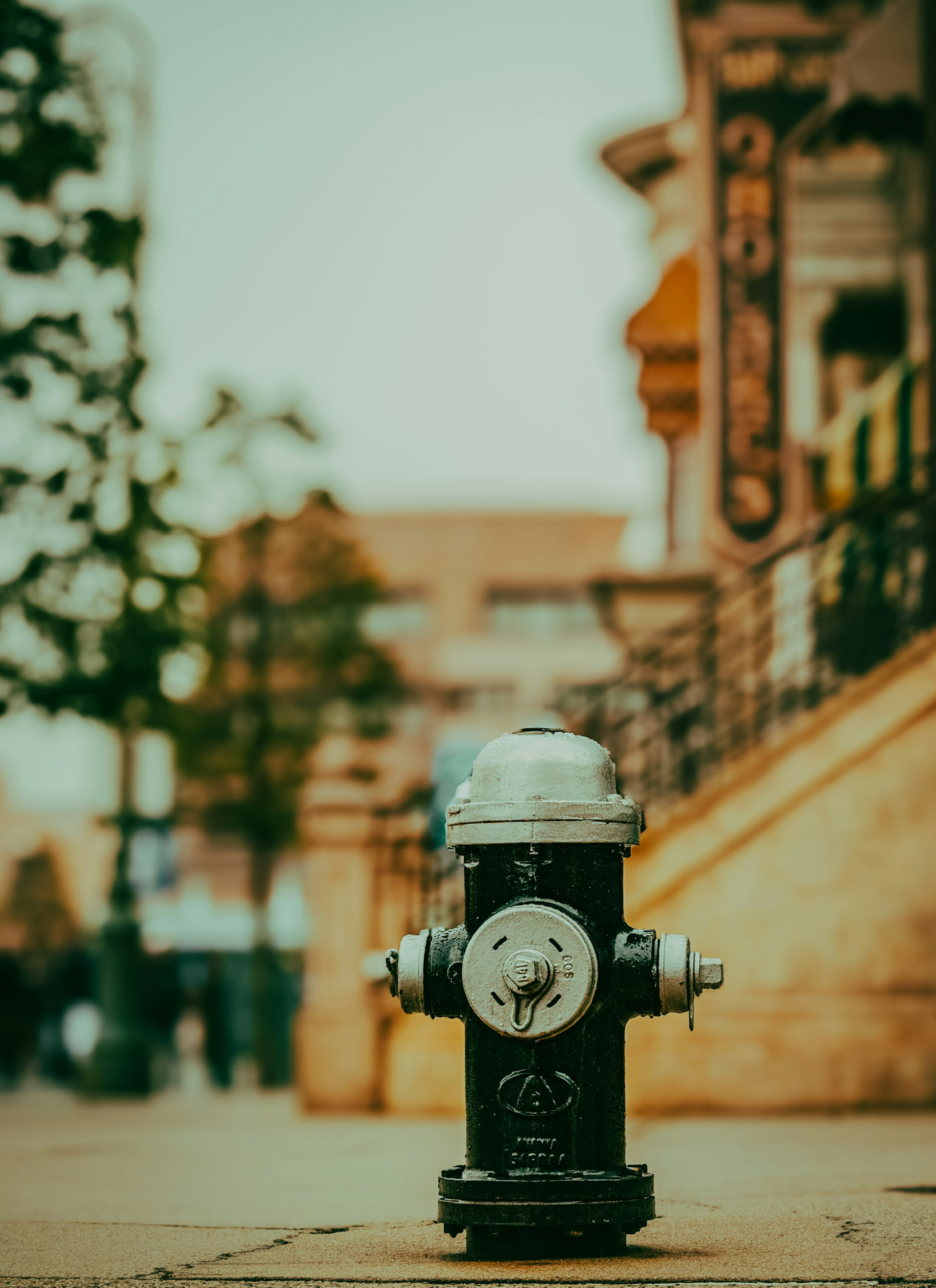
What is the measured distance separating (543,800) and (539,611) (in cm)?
7082

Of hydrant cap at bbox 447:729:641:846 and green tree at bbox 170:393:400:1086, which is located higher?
green tree at bbox 170:393:400:1086

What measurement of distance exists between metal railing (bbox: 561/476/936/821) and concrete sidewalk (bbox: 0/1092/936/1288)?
284 cm

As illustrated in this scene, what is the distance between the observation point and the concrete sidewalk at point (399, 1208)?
4871 millimetres

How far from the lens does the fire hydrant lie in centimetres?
505

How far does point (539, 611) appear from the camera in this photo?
7594cm

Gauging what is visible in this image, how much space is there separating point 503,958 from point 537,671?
2661 inches

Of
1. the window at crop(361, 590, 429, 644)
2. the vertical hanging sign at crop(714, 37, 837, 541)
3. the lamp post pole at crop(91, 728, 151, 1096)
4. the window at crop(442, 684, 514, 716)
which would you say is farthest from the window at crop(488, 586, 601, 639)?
the vertical hanging sign at crop(714, 37, 837, 541)

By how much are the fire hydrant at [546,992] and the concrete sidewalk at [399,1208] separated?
6.1 inches

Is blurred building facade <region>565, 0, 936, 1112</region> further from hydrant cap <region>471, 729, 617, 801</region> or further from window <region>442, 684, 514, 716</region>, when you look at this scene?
window <region>442, 684, 514, 716</region>

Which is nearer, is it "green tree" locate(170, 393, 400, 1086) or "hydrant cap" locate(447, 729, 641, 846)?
"hydrant cap" locate(447, 729, 641, 846)

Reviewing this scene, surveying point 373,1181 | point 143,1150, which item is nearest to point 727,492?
point 143,1150

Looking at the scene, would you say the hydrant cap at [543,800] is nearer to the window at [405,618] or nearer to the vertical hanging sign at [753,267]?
the vertical hanging sign at [753,267]

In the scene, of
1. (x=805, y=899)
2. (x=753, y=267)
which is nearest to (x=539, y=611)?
(x=753, y=267)

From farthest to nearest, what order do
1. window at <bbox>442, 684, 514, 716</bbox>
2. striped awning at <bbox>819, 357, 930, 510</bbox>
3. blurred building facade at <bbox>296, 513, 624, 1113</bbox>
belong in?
window at <bbox>442, 684, 514, 716</bbox> → striped awning at <bbox>819, 357, 930, 510</bbox> → blurred building facade at <bbox>296, 513, 624, 1113</bbox>
